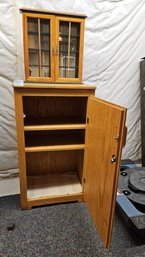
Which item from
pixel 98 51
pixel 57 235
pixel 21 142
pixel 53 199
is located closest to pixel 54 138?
pixel 21 142

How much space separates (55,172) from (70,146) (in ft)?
1.92

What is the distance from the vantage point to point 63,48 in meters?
1.41

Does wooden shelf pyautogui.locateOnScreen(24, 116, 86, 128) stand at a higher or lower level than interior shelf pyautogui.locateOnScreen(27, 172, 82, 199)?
higher

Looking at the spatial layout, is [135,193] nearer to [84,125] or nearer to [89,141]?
[89,141]

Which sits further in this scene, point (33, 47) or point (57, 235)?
point (33, 47)

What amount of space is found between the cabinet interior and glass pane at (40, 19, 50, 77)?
2.55ft

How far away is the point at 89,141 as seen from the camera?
1354 millimetres

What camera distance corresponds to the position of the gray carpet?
113 centimetres

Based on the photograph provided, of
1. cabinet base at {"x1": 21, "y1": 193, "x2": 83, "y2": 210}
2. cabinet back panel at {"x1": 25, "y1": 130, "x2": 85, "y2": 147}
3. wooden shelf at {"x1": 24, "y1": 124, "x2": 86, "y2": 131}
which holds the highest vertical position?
wooden shelf at {"x1": 24, "y1": 124, "x2": 86, "y2": 131}

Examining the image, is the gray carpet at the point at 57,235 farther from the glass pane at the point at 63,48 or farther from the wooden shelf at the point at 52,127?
the glass pane at the point at 63,48

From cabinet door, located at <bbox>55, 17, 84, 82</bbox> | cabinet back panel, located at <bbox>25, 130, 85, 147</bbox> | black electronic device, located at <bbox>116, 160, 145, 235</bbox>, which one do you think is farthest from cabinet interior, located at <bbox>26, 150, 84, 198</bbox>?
cabinet door, located at <bbox>55, 17, 84, 82</bbox>

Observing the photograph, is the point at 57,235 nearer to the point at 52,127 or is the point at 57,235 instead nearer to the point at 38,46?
the point at 52,127

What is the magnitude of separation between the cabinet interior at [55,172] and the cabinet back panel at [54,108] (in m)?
0.36

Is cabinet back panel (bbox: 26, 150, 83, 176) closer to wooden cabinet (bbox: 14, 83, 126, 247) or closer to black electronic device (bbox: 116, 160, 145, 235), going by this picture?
wooden cabinet (bbox: 14, 83, 126, 247)
